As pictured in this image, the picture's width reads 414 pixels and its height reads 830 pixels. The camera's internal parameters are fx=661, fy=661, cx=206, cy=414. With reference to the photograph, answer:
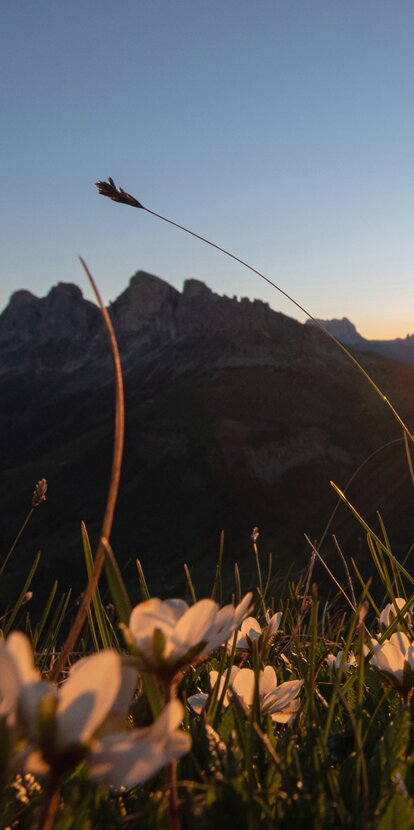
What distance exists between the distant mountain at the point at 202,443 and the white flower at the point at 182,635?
58.5 metres

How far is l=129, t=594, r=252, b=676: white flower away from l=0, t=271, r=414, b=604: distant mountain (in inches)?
2302

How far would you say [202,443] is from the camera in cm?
10125

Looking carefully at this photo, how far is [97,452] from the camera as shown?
4309 inches

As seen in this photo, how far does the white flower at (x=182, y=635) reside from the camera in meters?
0.65

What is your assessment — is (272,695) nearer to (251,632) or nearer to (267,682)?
(267,682)

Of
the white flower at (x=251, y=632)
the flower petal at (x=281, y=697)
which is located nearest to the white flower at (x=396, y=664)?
the flower petal at (x=281, y=697)

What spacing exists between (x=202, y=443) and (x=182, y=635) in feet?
330

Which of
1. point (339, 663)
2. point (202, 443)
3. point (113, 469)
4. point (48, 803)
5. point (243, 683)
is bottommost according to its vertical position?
point (202, 443)

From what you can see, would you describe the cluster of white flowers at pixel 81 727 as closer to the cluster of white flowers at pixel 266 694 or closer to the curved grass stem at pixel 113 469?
the curved grass stem at pixel 113 469

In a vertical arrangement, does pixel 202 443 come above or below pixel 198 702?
below

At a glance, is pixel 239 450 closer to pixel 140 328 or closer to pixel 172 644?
pixel 140 328

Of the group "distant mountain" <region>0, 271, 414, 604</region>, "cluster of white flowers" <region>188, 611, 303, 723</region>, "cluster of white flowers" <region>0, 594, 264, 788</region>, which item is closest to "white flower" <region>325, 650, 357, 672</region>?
"cluster of white flowers" <region>188, 611, 303, 723</region>

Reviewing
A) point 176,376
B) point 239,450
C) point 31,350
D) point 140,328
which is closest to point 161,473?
point 239,450

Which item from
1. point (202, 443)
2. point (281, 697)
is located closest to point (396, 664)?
point (281, 697)
